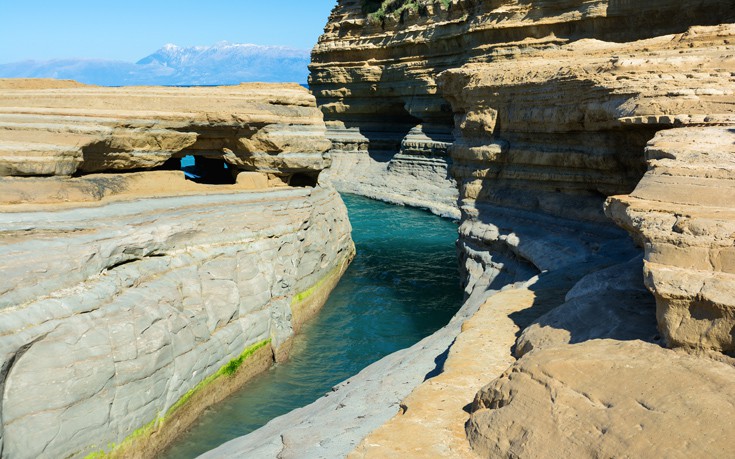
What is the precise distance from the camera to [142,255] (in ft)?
26.1

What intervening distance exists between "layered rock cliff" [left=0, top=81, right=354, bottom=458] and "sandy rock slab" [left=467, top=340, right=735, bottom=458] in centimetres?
384

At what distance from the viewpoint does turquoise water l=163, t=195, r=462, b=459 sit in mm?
8367

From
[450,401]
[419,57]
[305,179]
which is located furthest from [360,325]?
[419,57]

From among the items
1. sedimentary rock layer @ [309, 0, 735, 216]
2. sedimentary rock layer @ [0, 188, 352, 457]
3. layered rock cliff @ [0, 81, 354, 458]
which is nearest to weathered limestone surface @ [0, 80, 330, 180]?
layered rock cliff @ [0, 81, 354, 458]

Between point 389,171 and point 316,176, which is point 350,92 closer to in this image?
point 389,171

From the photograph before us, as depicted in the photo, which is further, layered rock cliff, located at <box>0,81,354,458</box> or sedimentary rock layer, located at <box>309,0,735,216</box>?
sedimentary rock layer, located at <box>309,0,735,216</box>

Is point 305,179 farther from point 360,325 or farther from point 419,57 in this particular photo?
point 419,57

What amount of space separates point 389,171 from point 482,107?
14679 millimetres

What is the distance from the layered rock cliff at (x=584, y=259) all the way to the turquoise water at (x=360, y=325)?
106cm

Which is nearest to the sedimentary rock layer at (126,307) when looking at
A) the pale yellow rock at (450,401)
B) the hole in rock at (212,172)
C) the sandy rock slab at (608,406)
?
the hole in rock at (212,172)

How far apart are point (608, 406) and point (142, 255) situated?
18.2 feet

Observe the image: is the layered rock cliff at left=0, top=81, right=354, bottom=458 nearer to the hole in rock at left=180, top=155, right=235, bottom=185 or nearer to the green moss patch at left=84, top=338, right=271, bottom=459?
the green moss patch at left=84, top=338, right=271, bottom=459

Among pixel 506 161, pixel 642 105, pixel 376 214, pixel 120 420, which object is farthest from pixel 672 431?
pixel 376 214

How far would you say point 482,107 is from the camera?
12.2 metres
